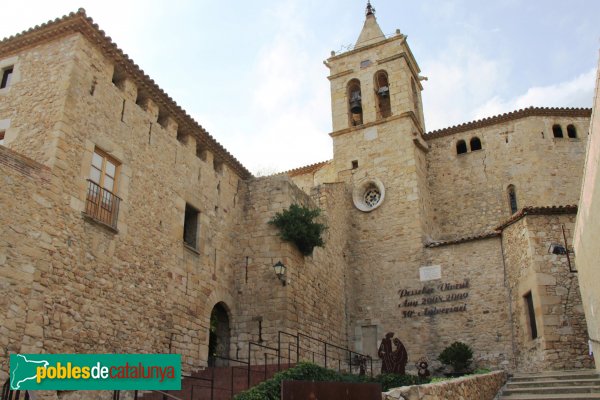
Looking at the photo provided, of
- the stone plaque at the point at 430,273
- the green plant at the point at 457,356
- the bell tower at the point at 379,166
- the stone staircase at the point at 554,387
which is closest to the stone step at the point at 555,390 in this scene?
the stone staircase at the point at 554,387

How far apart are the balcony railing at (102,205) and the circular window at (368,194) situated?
11.2m

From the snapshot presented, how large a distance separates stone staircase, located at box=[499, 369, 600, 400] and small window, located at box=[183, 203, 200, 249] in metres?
8.29

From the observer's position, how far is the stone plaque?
1894 cm

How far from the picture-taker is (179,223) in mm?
14266

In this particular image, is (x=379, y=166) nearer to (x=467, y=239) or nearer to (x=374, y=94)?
(x=374, y=94)

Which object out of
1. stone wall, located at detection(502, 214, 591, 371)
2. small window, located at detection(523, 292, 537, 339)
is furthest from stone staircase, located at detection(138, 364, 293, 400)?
small window, located at detection(523, 292, 537, 339)

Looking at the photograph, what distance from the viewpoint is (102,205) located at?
11.9 m

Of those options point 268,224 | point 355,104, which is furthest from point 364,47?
point 268,224

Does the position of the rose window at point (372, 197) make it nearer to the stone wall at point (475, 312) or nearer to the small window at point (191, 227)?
the stone wall at point (475, 312)

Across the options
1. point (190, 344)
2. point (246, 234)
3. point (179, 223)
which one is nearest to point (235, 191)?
point (246, 234)

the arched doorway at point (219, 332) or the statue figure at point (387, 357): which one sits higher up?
the arched doorway at point (219, 332)

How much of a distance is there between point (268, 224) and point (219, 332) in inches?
134

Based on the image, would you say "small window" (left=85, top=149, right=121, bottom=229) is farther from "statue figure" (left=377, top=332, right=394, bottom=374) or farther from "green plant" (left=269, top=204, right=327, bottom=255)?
"statue figure" (left=377, top=332, right=394, bottom=374)

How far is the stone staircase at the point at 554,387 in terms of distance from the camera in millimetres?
10609
